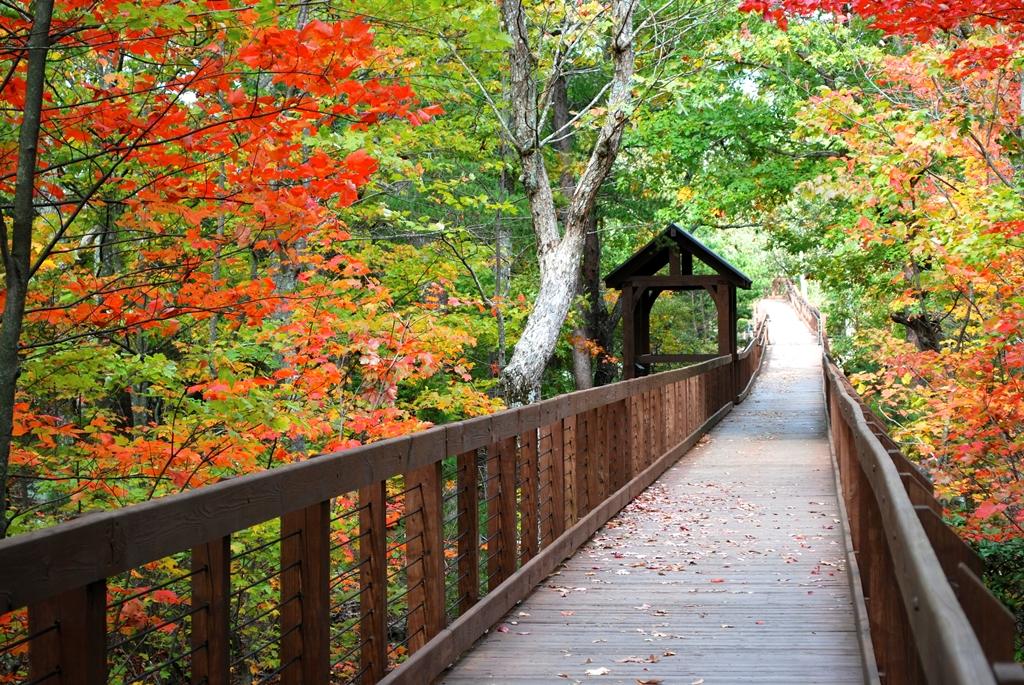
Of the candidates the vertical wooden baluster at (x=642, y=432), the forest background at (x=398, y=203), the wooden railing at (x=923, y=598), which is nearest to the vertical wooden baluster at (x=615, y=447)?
the vertical wooden baluster at (x=642, y=432)

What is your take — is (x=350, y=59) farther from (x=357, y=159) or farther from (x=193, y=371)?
(x=193, y=371)

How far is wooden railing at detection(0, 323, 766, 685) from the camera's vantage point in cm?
266

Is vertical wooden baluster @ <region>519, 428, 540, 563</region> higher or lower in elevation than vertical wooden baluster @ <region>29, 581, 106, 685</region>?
lower

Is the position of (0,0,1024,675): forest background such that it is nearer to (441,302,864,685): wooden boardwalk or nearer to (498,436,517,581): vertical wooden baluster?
(498,436,517,581): vertical wooden baluster

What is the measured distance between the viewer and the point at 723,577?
320 inches

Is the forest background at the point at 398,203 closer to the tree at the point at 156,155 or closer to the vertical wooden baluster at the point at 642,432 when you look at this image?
the tree at the point at 156,155

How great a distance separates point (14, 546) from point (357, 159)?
5.62 metres

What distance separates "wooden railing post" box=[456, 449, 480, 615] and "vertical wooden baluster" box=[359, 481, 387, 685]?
129cm

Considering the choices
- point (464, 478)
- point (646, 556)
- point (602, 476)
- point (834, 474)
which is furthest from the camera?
point (834, 474)

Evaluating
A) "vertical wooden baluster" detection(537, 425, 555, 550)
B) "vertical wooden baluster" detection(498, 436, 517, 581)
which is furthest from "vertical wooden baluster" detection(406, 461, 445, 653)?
"vertical wooden baluster" detection(537, 425, 555, 550)

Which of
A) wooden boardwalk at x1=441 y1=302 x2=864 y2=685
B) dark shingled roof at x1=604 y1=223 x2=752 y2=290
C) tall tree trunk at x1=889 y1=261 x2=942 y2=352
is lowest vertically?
wooden boardwalk at x1=441 y1=302 x2=864 y2=685

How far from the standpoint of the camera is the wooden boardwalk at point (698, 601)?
562 cm

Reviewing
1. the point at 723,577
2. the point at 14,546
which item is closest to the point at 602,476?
the point at 723,577

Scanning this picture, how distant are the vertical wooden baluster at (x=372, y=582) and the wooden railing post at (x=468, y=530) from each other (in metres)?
1.29
